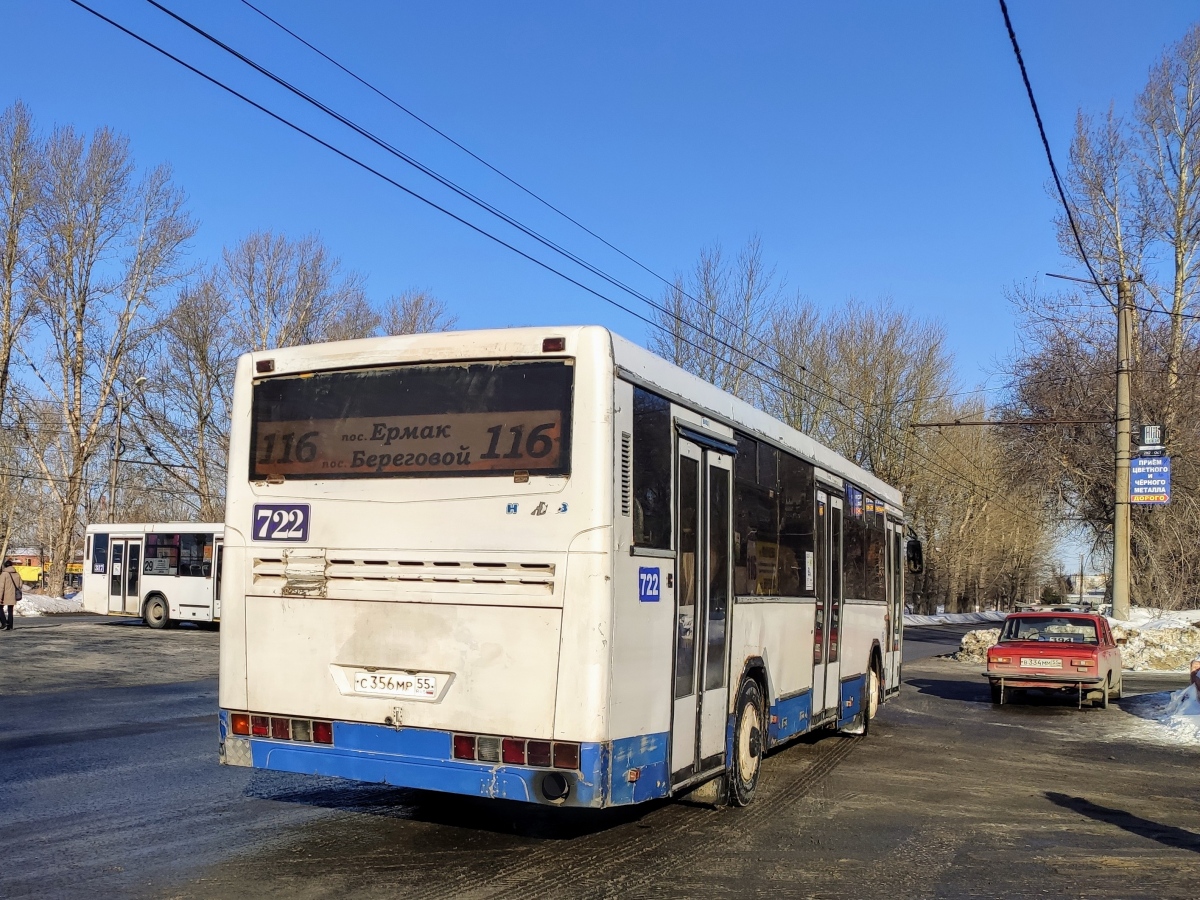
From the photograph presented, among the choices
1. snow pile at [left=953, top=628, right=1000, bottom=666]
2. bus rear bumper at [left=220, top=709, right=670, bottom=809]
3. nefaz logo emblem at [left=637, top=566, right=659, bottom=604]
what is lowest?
snow pile at [left=953, top=628, right=1000, bottom=666]

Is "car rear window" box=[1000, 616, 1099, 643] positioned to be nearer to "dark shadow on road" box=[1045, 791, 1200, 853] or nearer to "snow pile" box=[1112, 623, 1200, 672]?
"snow pile" box=[1112, 623, 1200, 672]

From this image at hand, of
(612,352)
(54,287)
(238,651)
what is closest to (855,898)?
(612,352)

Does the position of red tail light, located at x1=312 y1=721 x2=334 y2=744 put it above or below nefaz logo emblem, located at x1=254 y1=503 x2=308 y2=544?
below

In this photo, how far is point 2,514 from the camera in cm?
6047

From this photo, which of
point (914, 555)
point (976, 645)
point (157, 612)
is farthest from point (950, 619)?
point (914, 555)

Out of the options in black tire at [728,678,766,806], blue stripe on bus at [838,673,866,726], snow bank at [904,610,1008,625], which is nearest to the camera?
black tire at [728,678,766,806]

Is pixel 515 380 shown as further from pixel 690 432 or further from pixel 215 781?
pixel 215 781

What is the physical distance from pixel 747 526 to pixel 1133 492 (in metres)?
22.0

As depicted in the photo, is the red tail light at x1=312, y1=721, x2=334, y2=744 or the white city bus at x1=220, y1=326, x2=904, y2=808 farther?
the red tail light at x1=312, y1=721, x2=334, y2=744

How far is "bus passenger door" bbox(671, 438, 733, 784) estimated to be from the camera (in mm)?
7301

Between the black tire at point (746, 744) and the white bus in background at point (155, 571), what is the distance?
24.4m

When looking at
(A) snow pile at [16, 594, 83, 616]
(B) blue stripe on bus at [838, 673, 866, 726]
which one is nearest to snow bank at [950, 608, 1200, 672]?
(B) blue stripe on bus at [838, 673, 866, 726]

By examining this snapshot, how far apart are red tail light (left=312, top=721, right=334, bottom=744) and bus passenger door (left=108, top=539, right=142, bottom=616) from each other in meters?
27.6

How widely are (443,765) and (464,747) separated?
0.59 feet
